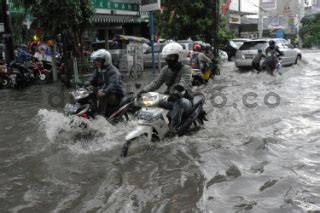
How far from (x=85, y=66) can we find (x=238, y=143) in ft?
37.1

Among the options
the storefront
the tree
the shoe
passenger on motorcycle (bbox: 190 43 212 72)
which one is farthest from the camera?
the storefront

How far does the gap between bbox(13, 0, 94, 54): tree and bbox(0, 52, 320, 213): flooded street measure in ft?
14.7

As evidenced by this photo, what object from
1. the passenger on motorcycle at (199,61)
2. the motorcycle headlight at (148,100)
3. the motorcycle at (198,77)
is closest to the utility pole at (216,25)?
the passenger on motorcycle at (199,61)

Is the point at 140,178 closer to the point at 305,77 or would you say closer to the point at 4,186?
the point at 4,186

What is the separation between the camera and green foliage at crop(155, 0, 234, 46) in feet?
69.4

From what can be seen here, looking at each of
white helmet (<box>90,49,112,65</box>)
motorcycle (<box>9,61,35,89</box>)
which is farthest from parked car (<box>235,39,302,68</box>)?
white helmet (<box>90,49,112,65</box>)

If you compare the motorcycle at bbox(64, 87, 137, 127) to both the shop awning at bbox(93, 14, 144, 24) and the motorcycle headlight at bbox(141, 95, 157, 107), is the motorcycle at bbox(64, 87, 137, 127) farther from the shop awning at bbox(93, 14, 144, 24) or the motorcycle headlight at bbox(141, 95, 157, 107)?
the shop awning at bbox(93, 14, 144, 24)

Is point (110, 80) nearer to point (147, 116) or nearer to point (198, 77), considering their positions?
point (147, 116)

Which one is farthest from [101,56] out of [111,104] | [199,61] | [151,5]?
[151,5]

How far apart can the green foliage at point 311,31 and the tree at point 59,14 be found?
36.0 metres

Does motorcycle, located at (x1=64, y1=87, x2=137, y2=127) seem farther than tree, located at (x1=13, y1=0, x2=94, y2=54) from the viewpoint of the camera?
No

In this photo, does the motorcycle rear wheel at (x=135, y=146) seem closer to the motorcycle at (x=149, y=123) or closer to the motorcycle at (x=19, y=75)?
the motorcycle at (x=149, y=123)

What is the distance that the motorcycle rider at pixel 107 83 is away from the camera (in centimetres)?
720

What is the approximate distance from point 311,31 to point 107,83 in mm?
42282
